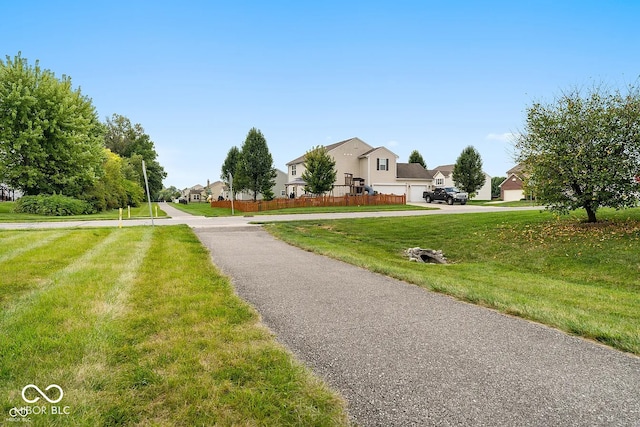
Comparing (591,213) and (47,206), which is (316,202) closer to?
(47,206)

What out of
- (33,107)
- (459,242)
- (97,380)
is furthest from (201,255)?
(33,107)

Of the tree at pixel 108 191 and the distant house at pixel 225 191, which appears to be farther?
the distant house at pixel 225 191

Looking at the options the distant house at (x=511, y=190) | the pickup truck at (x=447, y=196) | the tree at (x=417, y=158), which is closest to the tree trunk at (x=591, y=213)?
the pickup truck at (x=447, y=196)

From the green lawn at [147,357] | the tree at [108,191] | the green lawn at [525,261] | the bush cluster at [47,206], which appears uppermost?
the tree at [108,191]

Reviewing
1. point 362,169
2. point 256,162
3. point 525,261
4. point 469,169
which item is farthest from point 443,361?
point 469,169

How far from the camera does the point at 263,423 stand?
7.32 feet

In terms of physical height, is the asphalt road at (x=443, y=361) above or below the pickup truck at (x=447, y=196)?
below

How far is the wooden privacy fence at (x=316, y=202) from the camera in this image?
109ft

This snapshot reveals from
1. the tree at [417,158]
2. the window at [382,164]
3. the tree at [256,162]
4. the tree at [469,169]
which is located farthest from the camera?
the tree at [417,158]

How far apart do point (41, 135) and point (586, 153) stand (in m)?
33.1

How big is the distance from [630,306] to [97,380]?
6989 millimetres

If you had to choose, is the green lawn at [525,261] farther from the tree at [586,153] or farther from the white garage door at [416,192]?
the white garage door at [416,192]

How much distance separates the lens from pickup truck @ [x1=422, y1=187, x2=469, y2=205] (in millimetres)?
38219

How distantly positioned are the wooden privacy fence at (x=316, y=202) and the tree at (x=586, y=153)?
23926 millimetres
